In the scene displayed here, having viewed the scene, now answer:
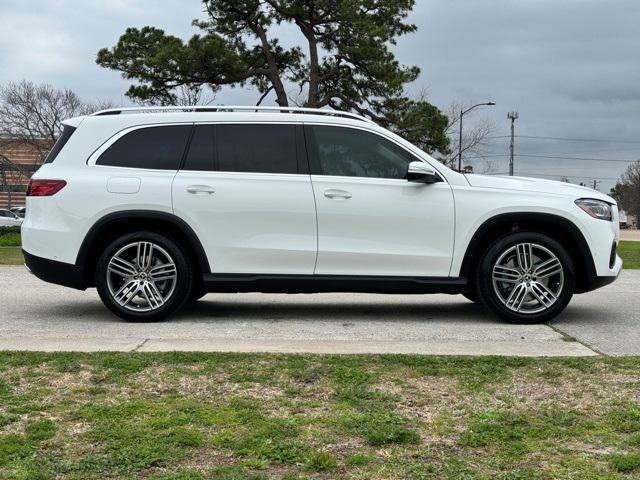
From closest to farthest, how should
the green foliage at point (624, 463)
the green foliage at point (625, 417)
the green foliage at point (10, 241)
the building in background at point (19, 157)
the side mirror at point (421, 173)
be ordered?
1. the green foliage at point (624, 463)
2. the green foliage at point (625, 417)
3. the side mirror at point (421, 173)
4. the green foliage at point (10, 241)
5. the building in background at point (19, 157)

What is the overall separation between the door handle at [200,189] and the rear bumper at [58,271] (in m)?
1.23

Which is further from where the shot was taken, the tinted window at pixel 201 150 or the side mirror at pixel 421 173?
the tinted window at pixel 201 150

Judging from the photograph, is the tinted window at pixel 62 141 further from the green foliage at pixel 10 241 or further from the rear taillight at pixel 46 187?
the green foliage at pixel 10 241

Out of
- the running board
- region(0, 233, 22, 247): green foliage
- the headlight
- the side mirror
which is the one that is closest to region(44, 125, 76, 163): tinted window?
the running board

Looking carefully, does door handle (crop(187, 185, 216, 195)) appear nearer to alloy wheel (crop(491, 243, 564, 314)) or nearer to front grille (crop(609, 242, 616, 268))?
alloy wheel (crop(491, 243, 564, 314))

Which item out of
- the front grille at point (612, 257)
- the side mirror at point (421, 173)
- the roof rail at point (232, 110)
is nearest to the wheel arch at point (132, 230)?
the roof rail at point (232, 110)

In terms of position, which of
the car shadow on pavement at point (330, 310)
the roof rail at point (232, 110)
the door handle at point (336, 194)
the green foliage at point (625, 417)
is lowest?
the car shadow on pavement at point (330, 310)

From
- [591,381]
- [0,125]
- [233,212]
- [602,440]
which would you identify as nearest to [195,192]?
[233,212]

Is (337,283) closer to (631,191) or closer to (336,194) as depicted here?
(336,194)

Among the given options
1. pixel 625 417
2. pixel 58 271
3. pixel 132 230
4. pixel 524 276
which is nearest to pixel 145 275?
pixel 132 230

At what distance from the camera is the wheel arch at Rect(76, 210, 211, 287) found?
20.6 ft

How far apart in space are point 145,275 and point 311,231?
1.57 meters

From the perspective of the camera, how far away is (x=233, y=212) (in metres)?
6.27

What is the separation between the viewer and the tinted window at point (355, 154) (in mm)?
6414
